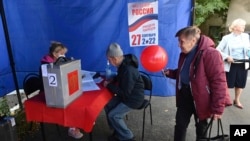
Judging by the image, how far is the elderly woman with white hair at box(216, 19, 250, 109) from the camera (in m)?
4.07

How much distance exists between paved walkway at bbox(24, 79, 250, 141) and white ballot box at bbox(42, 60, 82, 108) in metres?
1.30

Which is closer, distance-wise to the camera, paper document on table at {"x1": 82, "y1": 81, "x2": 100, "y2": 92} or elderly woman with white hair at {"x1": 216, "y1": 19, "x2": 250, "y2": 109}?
paper document on table at {"x1": 82, "y1": 81, "x2": 100, "y2": 92}

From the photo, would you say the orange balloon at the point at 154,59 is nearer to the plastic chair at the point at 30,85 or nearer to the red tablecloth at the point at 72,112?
the red tablecloth at the point at 72,112

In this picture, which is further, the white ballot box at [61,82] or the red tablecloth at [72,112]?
the red tablecloth at [72,112]

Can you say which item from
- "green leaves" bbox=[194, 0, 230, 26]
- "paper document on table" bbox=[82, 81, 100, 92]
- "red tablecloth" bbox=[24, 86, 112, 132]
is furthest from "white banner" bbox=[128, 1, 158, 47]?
"green leaves" bbox=[194, 0, 230, 26]

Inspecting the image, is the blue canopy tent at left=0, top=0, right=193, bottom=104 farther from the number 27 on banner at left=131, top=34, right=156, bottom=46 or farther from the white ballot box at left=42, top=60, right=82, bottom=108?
the white ballot box at left=42, top=60, right=82, bottom=108

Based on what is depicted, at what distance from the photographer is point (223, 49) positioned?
422 cm

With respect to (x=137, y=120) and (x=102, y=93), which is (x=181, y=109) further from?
(x=137, y=120)

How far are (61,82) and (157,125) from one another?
2.11 m

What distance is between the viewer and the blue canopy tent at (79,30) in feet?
14.2

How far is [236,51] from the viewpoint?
13.5 ft

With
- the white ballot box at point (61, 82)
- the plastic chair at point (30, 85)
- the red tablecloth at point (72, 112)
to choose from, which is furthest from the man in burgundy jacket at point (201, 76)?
the plastic chair at point (30, 85)

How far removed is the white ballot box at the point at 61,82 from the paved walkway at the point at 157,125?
1.30 m

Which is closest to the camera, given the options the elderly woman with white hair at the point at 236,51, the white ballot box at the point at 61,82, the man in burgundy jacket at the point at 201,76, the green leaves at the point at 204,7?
the white ballot box at the point at 61,82
